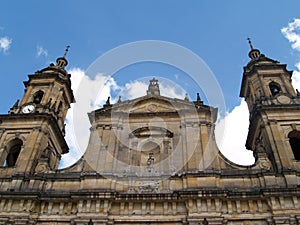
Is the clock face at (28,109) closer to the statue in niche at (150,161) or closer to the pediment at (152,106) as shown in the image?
the pediment at (152,106)

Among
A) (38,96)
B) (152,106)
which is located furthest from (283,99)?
(38,96)

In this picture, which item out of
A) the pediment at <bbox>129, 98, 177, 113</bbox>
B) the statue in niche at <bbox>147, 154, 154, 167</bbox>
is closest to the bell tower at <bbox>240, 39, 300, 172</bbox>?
the pediment at <bbox>129, 98, 177, 113</bbox>

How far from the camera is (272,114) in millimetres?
20422

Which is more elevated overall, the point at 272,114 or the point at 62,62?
the point at 62,62

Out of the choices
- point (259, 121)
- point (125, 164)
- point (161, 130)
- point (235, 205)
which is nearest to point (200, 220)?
point (235, 205)

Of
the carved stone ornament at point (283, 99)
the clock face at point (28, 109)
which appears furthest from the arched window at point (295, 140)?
the clock face at point (28, 109)

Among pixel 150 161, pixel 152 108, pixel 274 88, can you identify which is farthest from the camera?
pixel 274 88

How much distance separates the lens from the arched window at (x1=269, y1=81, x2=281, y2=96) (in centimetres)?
2296

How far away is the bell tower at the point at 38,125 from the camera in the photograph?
1941cm

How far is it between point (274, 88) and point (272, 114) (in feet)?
12.0

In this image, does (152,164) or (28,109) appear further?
(28,109)

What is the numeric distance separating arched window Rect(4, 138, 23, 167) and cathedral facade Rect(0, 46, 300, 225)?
0.09 meters

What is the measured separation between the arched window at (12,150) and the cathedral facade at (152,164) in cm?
9

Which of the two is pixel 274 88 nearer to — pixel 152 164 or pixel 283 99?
pixel 283 99
